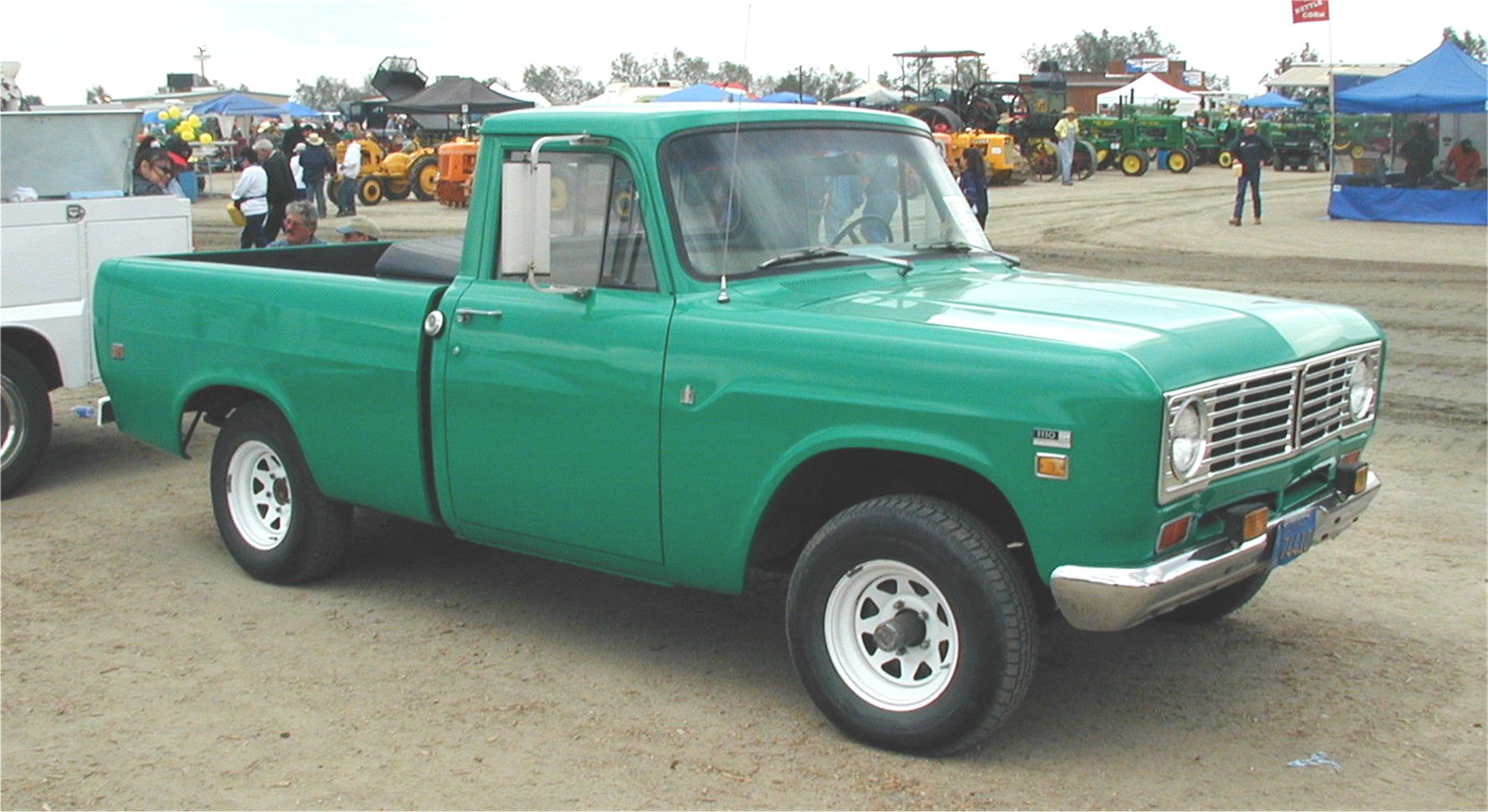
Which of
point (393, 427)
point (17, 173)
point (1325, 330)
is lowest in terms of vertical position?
point (393, 427)

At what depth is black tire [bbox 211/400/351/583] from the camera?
6.41 meters

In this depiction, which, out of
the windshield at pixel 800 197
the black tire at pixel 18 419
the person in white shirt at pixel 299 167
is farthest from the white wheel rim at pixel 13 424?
the person in white shirt at pixel 299 167

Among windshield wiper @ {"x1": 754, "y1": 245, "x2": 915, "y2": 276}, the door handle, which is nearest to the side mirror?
the door handle

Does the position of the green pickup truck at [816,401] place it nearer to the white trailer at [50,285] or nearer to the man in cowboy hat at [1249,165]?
the white trailer at [50,285]

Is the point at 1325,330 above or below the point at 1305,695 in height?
above

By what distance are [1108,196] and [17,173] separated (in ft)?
81.4

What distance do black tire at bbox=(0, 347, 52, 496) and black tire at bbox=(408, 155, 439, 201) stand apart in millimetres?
23286

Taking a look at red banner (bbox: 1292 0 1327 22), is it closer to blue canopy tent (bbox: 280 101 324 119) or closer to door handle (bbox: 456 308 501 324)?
door handle (bbox: 456 308 501 324)

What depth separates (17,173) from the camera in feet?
31.2

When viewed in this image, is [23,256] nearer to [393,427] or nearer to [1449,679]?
[393,427]

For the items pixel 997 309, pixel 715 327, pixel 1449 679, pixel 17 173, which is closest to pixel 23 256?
pixel 17 173

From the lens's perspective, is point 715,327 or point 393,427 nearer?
point 715,327

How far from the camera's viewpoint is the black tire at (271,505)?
6.41 metres

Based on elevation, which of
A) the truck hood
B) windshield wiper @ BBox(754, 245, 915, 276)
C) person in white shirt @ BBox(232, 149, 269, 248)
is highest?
person in white shirt @ BBox(232, 149, 269, 248)
